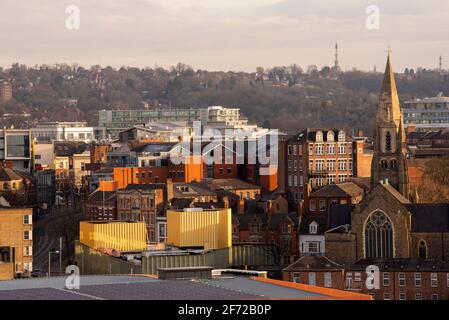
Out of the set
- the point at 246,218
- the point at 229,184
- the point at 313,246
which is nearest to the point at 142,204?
the point at 246,218

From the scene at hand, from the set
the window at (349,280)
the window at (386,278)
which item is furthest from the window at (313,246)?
the window at (386,278)

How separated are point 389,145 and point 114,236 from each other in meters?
18.3

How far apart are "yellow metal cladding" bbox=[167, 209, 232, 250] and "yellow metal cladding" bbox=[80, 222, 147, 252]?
2.16m

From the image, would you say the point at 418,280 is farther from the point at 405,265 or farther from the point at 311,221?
the point at 311,221

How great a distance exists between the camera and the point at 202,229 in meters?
74.6

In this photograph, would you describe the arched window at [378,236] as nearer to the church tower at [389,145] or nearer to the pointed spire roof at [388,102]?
the church tower at [389,145]

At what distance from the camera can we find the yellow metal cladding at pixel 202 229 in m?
74.2

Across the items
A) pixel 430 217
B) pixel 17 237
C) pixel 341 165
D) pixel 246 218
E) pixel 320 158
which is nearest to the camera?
pixel 17 237

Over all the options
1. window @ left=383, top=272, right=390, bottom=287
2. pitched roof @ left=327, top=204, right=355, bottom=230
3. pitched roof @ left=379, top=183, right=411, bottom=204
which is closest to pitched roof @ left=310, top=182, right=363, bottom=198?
pitched roof @ left=379, top=183, right=411, bottom=204

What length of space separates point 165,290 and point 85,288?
2.24 meters

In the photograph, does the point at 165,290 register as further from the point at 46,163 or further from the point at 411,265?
the point at 46,163

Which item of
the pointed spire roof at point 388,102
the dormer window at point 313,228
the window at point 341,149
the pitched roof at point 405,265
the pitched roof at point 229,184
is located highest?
the pointed spire roof at point 388,102

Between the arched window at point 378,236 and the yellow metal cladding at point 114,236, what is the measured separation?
9341mm
